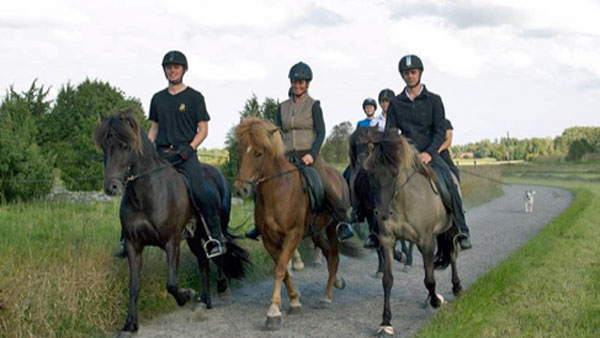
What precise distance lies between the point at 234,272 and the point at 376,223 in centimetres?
230

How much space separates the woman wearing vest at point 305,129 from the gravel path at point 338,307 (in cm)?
96

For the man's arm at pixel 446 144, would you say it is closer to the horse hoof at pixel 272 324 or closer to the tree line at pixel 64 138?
the horse hoof at pixel 272 324

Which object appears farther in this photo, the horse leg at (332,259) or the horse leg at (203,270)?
the horse leg at (332,259)

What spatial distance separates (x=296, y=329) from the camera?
762cm

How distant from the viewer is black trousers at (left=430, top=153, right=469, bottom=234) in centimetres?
849

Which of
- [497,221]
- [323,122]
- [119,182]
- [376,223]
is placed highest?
[323,122]

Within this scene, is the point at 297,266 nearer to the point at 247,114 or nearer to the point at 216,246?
the point at 216,246

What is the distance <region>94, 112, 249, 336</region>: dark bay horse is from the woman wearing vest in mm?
1469

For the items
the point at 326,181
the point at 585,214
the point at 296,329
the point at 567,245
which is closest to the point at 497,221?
the point at 585,214

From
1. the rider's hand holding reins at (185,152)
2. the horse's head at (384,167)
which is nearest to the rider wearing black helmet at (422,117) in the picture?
the horse's head at (384,167)

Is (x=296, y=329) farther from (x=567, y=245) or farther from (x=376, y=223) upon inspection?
(x=567, y=245)

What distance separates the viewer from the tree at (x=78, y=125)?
22.2 metres

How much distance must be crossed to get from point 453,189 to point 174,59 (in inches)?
148

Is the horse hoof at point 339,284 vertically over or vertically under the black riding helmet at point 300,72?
under
